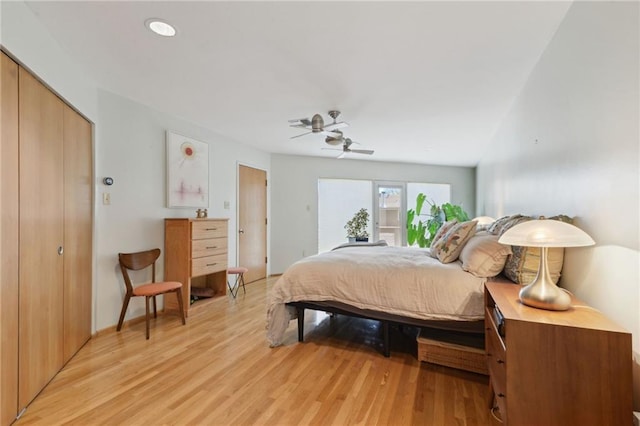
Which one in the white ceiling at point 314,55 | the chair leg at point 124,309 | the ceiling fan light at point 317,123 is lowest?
the chair leg at point 124,309

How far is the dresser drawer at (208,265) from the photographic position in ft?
10.9

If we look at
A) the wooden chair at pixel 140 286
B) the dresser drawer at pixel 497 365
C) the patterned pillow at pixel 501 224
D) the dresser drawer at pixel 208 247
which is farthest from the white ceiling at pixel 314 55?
the dresser drawer at pixel 497 365

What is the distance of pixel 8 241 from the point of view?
61.3 inches

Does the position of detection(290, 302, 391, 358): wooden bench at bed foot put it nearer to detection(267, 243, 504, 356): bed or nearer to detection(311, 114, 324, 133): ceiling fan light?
detection(267, 243, 504, 356): bed

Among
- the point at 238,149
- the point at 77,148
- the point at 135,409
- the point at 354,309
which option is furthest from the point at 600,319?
the point at 238,149

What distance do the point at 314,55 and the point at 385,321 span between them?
2.10 m

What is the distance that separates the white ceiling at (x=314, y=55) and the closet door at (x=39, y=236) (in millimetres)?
561

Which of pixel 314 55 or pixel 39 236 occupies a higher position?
pixel 314 55

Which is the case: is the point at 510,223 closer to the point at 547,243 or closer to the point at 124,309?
the point at 547,243

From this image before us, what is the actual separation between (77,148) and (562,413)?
136 inches

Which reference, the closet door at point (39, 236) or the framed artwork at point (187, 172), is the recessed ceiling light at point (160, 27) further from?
the framed artwork at point (187, 172)

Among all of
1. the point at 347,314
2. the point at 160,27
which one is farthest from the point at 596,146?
the point at 160,27

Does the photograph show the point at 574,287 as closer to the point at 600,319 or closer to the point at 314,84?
the point at 600,319

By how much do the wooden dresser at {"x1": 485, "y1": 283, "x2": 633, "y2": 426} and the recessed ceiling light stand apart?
8.06 feet
